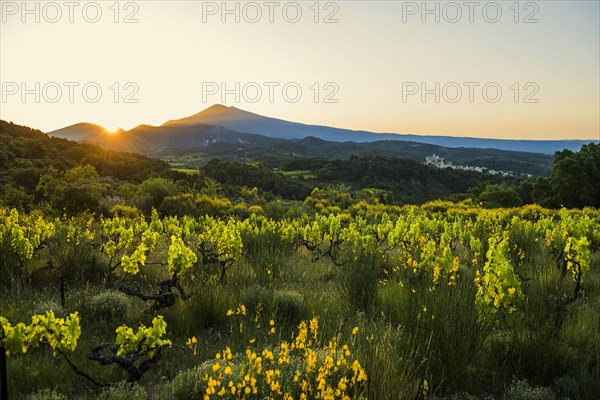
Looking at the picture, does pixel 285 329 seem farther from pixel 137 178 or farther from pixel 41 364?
pixel 137 178

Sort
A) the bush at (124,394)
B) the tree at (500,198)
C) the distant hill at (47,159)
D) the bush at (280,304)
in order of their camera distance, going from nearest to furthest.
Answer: the bush at (124,394) < the bush at (280,304) < the distant hill at (47,159) < the tree at (500,198)

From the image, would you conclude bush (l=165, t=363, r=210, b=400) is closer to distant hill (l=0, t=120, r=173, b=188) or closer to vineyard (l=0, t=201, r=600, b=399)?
vineyard (l=0, t=201, r=600, b=399)

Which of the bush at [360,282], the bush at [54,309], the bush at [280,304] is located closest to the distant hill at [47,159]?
the bush at [54,309]

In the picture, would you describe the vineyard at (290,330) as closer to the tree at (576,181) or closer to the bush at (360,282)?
the bush at (360,282)

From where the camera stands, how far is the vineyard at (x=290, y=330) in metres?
3.25

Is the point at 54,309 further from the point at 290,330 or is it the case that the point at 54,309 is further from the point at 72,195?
the point at 72,195

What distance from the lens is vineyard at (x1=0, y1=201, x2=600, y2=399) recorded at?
3252mm

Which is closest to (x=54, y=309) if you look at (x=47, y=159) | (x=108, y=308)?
(x=108, y=308)

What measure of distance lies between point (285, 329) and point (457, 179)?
243ft

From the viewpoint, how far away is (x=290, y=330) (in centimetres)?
511

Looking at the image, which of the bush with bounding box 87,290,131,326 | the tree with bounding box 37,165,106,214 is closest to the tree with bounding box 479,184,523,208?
the tree with bounding box 37,165,106,214

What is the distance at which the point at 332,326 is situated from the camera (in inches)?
198

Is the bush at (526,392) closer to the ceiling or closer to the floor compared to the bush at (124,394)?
closer to the floor

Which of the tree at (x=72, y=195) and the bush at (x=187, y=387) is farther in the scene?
the tree at (x=72, y=195)
